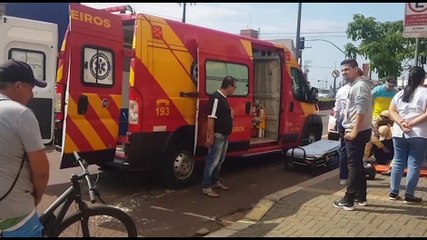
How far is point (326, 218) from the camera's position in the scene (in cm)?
505

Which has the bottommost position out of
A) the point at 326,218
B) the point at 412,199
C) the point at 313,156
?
the point at 326,218

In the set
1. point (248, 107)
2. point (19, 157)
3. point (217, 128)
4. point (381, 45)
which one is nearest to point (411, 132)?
point (217, 128)

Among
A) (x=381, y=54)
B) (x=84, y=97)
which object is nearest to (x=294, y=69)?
(x=84, y=97)

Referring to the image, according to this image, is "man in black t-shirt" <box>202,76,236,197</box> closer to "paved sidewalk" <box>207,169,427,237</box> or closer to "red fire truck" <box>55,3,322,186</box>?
"red fire truck" <box>55,3,322,186</box>

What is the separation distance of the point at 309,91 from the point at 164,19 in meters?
4.38

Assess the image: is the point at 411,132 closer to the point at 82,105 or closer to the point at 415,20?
the point at 415,20

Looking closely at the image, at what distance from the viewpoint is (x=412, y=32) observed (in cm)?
646

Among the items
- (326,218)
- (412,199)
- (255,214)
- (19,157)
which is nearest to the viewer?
(19,157)

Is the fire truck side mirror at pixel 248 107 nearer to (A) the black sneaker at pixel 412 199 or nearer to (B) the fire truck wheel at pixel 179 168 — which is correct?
(B) the fire truck wheel at pixel 179 168

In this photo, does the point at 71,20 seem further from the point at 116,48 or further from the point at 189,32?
the point at 189,32

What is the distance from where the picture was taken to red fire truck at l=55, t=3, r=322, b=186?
5820 mm

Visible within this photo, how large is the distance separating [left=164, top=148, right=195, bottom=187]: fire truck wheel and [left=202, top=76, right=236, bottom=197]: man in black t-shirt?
48cm

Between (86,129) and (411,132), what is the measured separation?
416 cm

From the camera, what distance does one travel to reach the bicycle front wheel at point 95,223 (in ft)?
10.8
